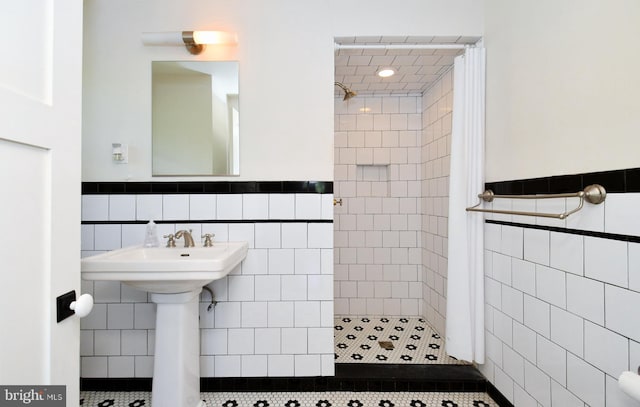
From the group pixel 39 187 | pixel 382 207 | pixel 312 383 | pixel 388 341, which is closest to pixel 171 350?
pixel 312 383

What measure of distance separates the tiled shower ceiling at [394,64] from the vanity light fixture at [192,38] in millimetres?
661

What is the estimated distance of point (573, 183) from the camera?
Result: 3.91ft

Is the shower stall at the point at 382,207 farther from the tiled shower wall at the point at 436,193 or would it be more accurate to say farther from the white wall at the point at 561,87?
the white wall at the point at 561,87

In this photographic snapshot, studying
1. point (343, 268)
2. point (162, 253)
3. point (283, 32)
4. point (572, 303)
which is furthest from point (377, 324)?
point (283, 32)

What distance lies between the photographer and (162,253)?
164 cm

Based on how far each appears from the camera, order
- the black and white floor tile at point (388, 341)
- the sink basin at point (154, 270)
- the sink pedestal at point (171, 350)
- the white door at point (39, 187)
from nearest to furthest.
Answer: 1. the white door at point (39, 187)
2. the sink basin at point (154, 270)
3. the sink pedestal at point (171, 350)
4. the black and white floor tile at point (388, 341)

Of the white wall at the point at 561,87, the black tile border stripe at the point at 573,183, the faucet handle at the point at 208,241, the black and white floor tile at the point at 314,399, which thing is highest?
the white wall at the point at 561,87

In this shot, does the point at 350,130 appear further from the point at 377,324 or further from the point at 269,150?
the point at 377,324

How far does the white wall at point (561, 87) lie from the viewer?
1007mm

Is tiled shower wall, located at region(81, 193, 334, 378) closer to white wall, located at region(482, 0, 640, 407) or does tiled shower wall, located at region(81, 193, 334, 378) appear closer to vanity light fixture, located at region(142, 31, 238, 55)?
vanity light fixture, located at region(142, 31, 238, 55)

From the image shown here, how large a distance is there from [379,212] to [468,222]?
1.09 metres

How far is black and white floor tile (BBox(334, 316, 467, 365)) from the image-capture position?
2.04 metres

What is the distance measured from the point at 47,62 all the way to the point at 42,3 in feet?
0.42

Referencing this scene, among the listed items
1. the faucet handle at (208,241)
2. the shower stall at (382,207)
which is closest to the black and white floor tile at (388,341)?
the shower stall at (382,207)
